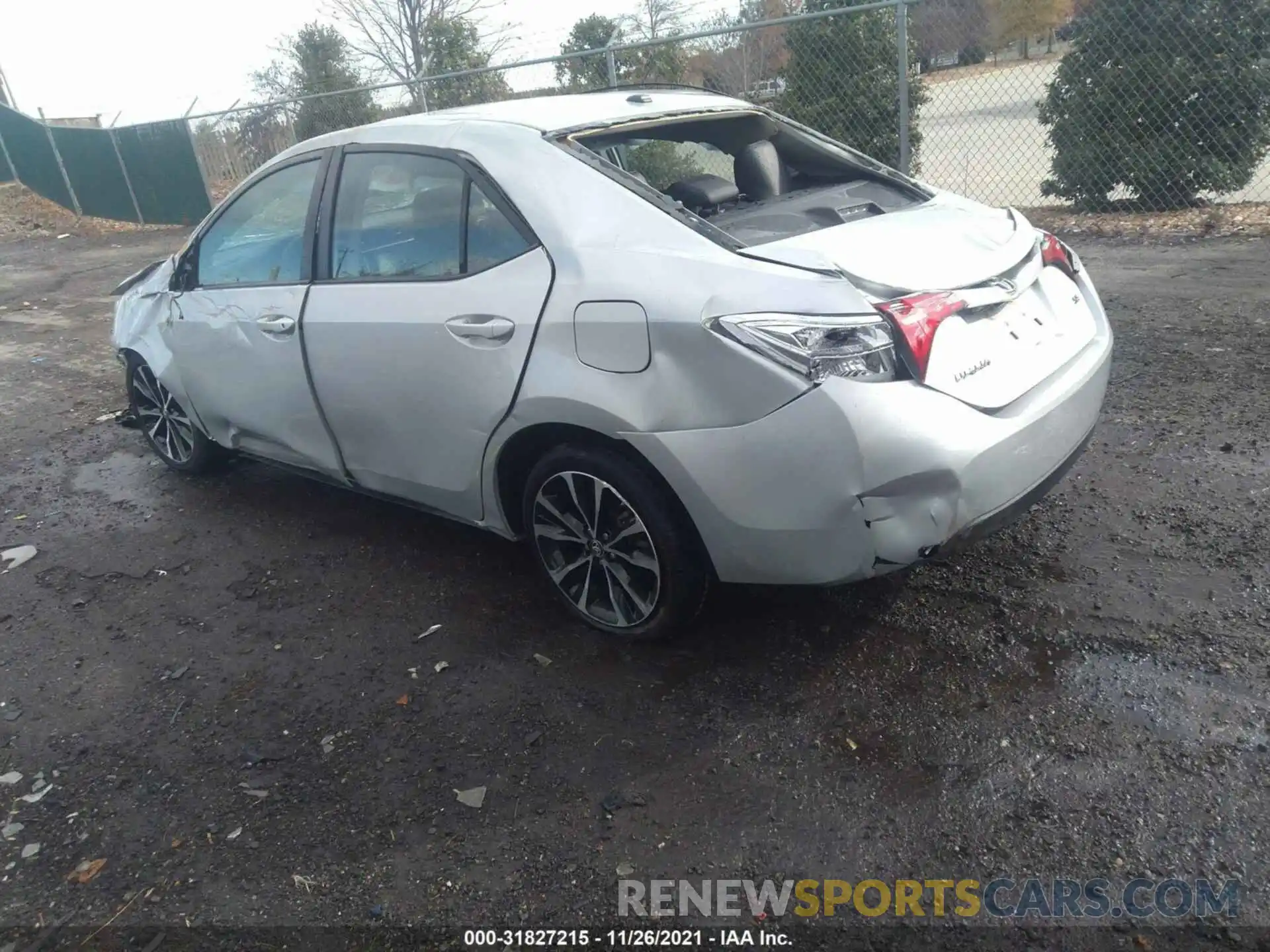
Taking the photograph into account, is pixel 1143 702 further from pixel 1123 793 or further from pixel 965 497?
pixel 965 497

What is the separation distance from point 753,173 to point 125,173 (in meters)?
17.4

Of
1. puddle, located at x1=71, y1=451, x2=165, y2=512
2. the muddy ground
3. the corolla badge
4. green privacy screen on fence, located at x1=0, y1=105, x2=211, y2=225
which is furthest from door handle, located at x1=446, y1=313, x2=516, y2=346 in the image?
green privacy screen on fence, located at x1=0, y1=105, x2=211, y2=225

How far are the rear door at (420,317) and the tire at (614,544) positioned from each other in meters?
0.29

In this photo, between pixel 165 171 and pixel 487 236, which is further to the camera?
pixel 165 171

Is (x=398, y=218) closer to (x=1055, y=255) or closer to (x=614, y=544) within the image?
(x=614, y=544)

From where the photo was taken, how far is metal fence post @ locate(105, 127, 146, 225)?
58.1ft

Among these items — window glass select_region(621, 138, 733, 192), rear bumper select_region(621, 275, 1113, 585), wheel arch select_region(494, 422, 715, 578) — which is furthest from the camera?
window glass select_region(621, 138, 733, 192)

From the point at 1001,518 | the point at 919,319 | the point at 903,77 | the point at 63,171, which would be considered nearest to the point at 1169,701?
the point at 1001,518

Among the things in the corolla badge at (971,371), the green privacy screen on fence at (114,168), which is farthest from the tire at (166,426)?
the green privacy screen on fence at (114,168)

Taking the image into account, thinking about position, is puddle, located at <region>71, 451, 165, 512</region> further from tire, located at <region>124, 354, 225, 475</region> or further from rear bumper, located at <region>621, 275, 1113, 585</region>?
rear bumper, located at <region>621, 275, 1113, 585</region>

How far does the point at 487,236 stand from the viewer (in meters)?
3.32

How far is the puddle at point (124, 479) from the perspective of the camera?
17.3ft

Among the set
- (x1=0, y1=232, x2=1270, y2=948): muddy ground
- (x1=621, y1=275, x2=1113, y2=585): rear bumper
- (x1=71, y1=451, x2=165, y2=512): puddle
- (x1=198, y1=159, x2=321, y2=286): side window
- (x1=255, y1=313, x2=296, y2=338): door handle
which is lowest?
(x1=71, y1=451, x2=165, y2=512): puddle

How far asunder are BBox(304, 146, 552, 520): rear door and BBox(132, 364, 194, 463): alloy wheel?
5.61 feet
